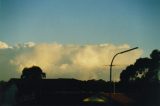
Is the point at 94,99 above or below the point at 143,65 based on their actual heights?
below

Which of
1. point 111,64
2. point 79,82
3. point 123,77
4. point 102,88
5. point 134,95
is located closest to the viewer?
point 111,64

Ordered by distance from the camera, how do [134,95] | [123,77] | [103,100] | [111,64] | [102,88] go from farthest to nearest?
1. [123,77]
2. [102,88]
3. [134,95]
4. [103,100]
5. [111,64]

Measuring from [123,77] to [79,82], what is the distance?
10965mm

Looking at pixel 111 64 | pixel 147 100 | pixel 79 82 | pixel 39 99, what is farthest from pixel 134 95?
pixel 111 64

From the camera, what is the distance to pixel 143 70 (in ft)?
309

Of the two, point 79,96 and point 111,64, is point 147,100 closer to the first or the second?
point 79,96

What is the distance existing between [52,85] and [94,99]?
3483 cm

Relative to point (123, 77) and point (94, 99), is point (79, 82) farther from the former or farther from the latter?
point (94, 99)

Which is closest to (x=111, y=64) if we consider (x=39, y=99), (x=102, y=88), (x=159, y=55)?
(x=39, y=99)

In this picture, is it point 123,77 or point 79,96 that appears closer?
point 79,96

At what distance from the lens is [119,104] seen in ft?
181

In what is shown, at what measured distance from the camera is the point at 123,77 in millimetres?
91750

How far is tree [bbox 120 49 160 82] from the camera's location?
8812cm

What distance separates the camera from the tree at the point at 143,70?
88.1 meters
